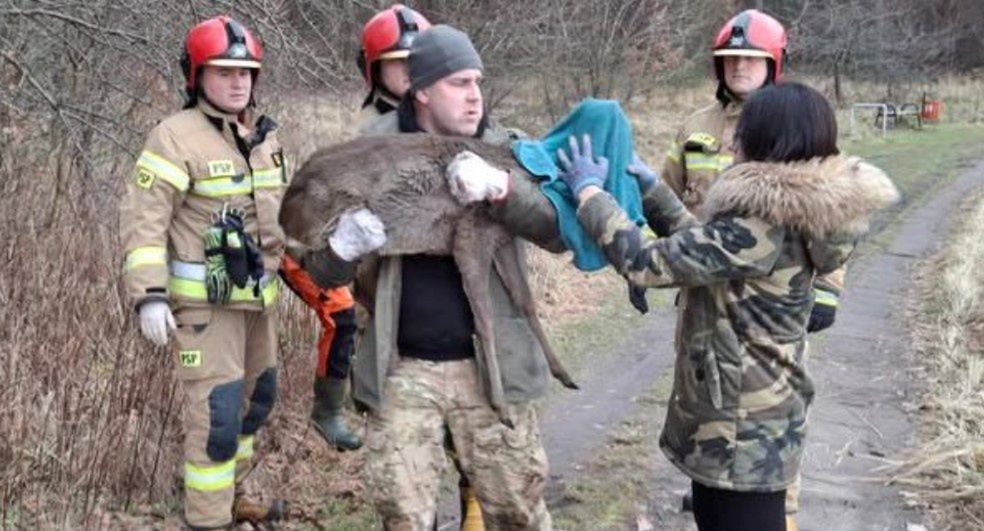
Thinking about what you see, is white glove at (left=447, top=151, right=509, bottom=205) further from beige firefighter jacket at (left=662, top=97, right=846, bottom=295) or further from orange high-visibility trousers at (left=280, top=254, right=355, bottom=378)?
beige firefighter jacket at (left=662, top=97, right=846, bottom=295)

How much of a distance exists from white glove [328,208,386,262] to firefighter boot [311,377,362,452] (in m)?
1.89

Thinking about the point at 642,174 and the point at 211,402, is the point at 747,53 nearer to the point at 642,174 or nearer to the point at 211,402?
the point at 642,174

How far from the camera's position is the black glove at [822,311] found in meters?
4.22

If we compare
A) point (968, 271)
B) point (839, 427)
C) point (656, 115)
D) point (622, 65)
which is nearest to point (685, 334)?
point (839, 427)

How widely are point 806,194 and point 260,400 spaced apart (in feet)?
8.15

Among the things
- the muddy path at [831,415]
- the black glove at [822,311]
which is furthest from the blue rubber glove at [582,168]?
the muddy path at [831,415]

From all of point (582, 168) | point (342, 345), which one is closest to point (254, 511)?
point (342, 345)

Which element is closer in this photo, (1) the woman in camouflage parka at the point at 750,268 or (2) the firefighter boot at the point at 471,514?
(1) the woman in camouflage parka at the point at 750,268

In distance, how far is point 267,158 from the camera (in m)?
4.30

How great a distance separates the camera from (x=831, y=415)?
668 centimetres

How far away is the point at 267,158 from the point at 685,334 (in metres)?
1.86

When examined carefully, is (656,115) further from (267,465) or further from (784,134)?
(784,134)

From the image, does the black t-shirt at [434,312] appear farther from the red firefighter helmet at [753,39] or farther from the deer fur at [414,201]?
the red firefighter helmet at [753,39]

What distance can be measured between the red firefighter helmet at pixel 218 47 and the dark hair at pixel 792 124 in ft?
6.56
